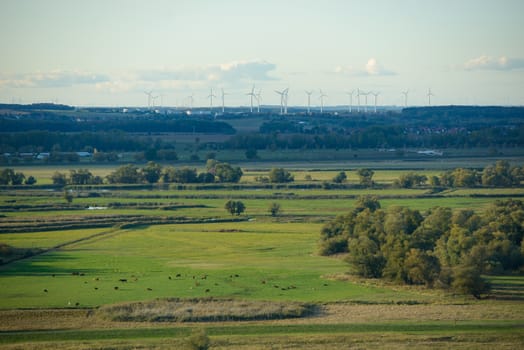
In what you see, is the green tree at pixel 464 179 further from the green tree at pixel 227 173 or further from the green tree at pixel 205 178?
the green tree at pixel 205 178

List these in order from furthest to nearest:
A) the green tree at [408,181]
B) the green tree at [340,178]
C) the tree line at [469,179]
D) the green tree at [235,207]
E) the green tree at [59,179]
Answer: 1. the green tree at [59,179]
2. the green tree at [340,178]
3. the tree line at [469,179]
4. the green tree at [408,181]
5. the green tree at [235,207]

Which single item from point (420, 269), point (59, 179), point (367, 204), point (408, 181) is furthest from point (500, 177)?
point (420, 269)

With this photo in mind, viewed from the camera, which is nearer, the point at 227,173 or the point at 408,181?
the point at 408,181

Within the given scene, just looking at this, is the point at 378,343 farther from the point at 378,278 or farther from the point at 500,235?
the point at 500,235

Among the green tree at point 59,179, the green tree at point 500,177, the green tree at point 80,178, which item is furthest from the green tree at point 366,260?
the green tree at point 59,179

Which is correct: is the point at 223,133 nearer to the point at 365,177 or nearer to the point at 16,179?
the point at 16,179
